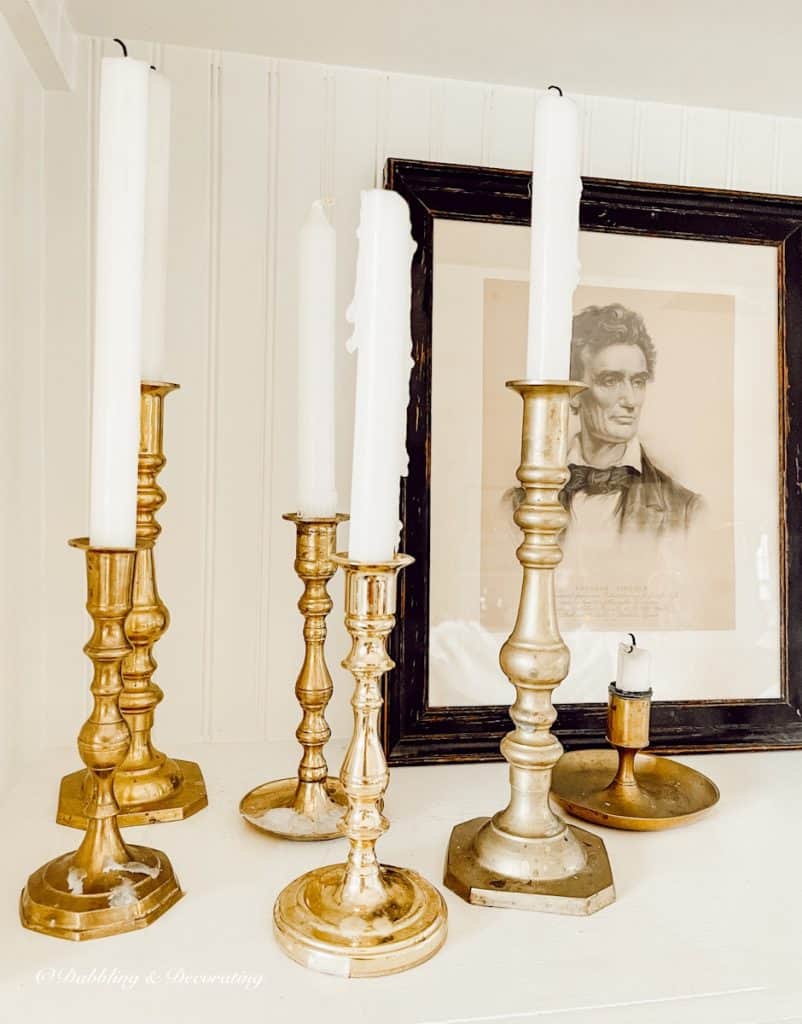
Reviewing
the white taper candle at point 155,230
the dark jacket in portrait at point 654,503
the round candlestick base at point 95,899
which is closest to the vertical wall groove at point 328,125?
the white taper candle at point 155,230

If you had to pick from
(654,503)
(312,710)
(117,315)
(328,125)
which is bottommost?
(312,710)

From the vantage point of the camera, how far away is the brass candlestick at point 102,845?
19.5 inches

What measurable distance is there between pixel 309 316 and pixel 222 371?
0.21 metres

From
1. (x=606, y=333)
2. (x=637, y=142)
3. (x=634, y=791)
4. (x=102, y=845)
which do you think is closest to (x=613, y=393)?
(x=606, y=333)

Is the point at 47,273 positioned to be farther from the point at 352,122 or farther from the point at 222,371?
the point at 352,122

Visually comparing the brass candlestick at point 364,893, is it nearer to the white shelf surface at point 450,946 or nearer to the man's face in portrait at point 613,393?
the white shelf surface at point 450,946

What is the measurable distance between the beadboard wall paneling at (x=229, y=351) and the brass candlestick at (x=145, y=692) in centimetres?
16

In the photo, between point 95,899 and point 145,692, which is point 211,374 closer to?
point 145,692

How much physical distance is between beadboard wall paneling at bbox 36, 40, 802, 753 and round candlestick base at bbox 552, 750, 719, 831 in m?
0.25

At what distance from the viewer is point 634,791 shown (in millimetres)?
703

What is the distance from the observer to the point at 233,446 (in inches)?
33.4

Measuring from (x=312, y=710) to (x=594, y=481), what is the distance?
1.27ft

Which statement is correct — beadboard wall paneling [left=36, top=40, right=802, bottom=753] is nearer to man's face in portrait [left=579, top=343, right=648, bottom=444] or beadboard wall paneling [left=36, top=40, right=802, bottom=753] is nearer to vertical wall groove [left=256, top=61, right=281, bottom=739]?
vertical wall groove [left=256, top=61, right=281, bottom=739]

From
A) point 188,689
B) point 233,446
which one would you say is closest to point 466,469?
point 233,446
